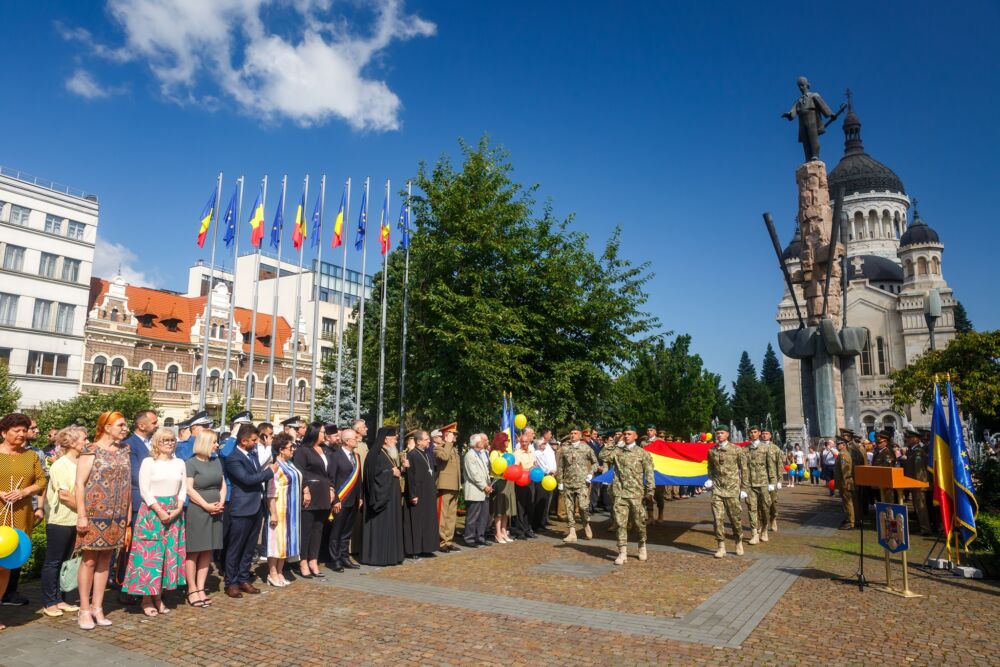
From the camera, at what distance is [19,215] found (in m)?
43.5

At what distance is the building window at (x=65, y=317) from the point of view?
44.1 metres

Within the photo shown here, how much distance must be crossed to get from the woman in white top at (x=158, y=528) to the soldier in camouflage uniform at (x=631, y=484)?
6.64 m

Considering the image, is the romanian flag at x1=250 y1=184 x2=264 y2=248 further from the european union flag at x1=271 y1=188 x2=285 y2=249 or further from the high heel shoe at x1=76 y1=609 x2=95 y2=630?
the high heel shoe at x1=76 y1=609 x2=95 y2=630

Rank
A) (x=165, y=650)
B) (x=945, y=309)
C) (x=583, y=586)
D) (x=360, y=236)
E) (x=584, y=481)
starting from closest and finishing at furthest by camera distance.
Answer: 1. (x=165, y=650)
2. (x=583, y=586)
3. (x=584, y=481)
4. (x=360, y=236)
5. (x=945, y=309)

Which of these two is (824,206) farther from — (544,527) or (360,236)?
(360,236)

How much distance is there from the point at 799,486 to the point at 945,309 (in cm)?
5242

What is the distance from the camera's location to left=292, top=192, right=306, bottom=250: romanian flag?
2580 centimetres

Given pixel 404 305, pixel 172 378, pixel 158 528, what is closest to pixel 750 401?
pixel 172 378

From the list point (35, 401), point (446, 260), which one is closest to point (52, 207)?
point (35, 401)

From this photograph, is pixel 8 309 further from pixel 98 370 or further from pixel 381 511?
pixel 381 511

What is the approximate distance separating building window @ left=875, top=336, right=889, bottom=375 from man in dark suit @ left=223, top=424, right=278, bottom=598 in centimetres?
7328

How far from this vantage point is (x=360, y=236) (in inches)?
1010

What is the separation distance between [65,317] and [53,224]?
6.88 meters

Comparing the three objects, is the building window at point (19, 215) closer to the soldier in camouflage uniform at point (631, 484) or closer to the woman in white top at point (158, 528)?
the woman in white top at point (158, 528)
